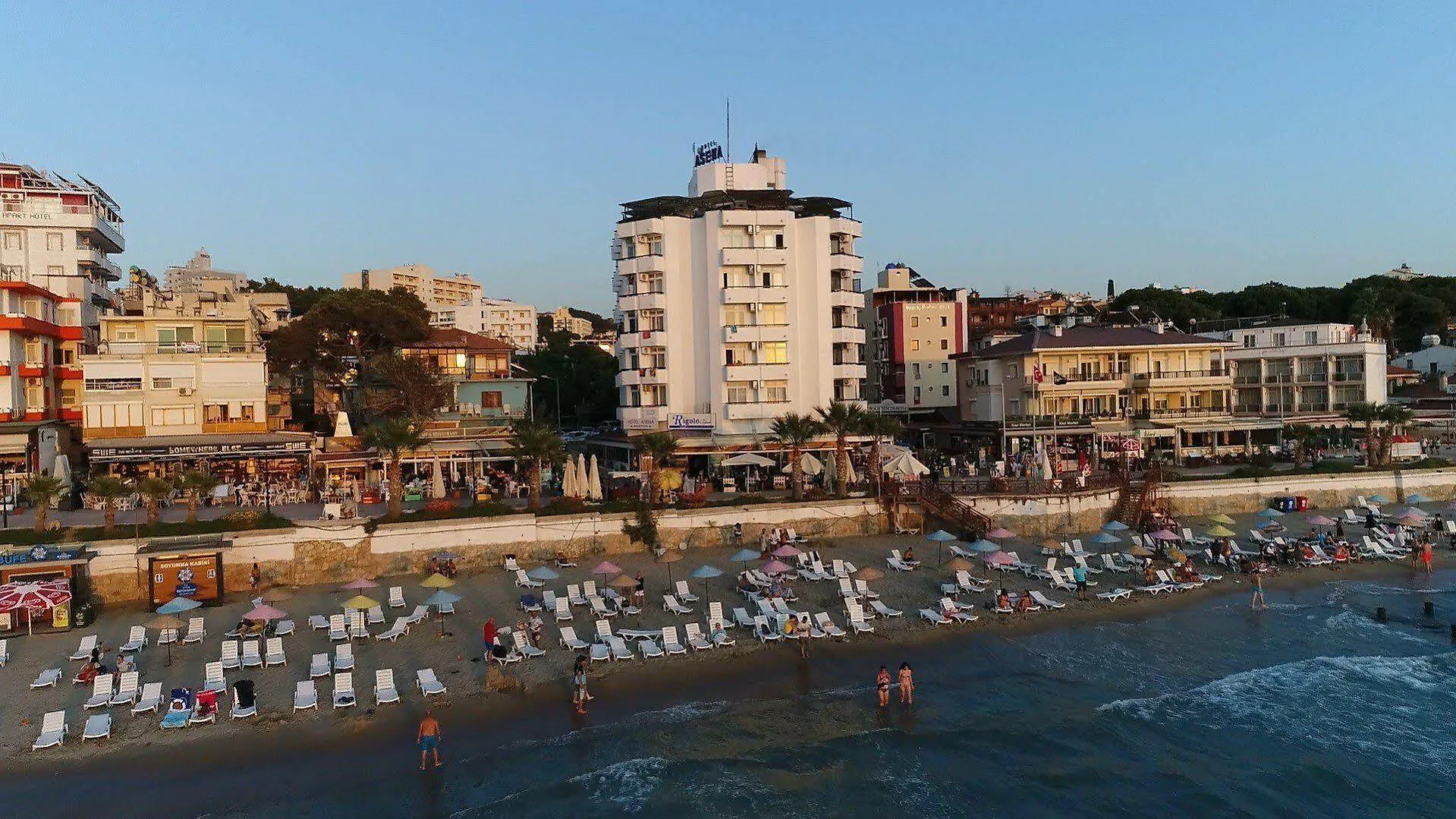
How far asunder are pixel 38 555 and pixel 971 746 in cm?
2847

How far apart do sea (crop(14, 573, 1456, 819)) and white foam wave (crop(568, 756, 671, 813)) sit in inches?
2.0

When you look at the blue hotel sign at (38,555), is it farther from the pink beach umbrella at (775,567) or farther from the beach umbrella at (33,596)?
the pink beach umbrella at (775,567)

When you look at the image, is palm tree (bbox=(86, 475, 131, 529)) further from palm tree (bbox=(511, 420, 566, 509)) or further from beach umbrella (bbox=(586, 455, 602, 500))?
beach umbrella (bbox=(586, 455, 602, 500))

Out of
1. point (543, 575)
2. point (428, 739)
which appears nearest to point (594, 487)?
point (543, 575)

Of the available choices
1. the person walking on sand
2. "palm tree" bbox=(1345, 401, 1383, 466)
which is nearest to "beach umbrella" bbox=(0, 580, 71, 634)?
the person walking on sand

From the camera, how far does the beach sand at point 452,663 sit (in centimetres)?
2083

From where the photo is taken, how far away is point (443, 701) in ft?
75.6

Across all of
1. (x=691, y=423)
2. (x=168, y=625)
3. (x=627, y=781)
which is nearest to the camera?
(x=627, y=781)

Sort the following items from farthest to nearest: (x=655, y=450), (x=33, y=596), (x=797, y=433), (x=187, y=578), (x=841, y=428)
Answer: (x=841, y=428) < (x=797, y=433) < (x=655, y=450) < (x=187, y=578) < (x=33, y=596)

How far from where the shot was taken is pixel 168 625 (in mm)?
26047

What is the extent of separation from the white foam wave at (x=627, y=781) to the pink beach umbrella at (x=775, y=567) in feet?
39.4

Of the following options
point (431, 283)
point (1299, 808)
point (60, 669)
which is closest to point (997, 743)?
point (1299, 808)

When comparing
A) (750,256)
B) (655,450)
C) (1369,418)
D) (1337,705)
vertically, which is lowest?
(1337,705)

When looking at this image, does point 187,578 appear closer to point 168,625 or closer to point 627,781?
point 168,625
